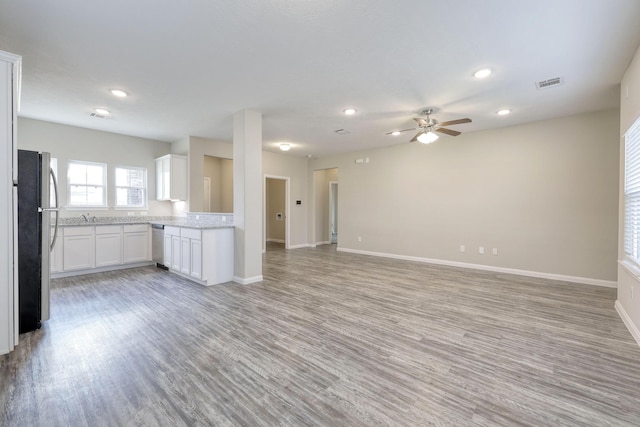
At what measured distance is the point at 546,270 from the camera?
5.04 meters

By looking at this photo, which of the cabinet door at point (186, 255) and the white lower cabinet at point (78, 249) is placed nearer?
the cabinet door at point (186, 255)

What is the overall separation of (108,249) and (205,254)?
2473 mm

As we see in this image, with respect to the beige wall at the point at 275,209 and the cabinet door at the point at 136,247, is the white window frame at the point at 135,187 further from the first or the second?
the beige wall at the point at 275,209

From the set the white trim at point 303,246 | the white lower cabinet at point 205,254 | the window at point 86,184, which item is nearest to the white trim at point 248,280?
the white lower cabinet at point 205,254

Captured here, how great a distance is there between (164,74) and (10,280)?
252 centimetres

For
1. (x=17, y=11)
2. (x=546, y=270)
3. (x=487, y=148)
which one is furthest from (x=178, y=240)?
(x=546, y=270)

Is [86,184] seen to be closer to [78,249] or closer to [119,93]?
[78,249]

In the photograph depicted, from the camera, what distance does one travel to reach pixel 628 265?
117 inches

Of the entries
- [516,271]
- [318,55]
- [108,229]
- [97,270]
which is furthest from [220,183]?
[516,271]

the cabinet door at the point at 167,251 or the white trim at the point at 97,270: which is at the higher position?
the cabinet door at the point at 167,251

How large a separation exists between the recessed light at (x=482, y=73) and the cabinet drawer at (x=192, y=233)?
4315 mm

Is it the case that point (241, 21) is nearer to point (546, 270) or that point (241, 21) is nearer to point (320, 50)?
point (320, 50)

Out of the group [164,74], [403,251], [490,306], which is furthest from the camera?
[403,251]

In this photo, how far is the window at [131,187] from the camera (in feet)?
19.9
